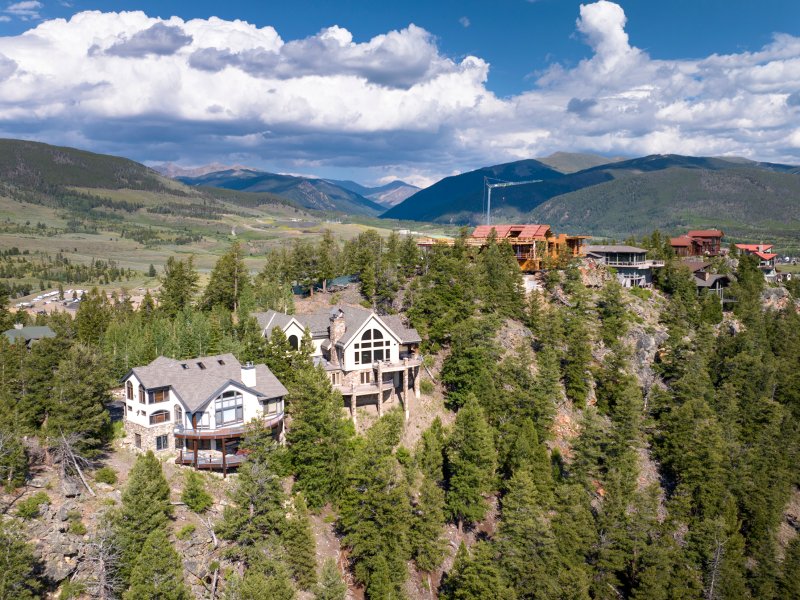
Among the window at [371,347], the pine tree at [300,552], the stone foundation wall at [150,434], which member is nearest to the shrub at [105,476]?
the stone foundation wall at [150,434]

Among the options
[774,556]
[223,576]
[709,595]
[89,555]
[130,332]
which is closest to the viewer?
[89,555]

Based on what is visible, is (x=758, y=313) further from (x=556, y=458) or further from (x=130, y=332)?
(x=130, y=332)

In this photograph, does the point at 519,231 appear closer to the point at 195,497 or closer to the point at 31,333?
the point at 195,497

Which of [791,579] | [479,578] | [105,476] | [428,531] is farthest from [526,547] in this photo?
[105,476]

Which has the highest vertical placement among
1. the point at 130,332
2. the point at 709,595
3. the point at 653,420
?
the point at 130,332

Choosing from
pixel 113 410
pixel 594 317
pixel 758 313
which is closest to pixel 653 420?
pixel 594 317

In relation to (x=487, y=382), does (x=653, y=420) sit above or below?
below

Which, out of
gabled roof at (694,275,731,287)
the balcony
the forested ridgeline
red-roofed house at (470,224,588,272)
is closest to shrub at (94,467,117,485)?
the forested ridgeline
